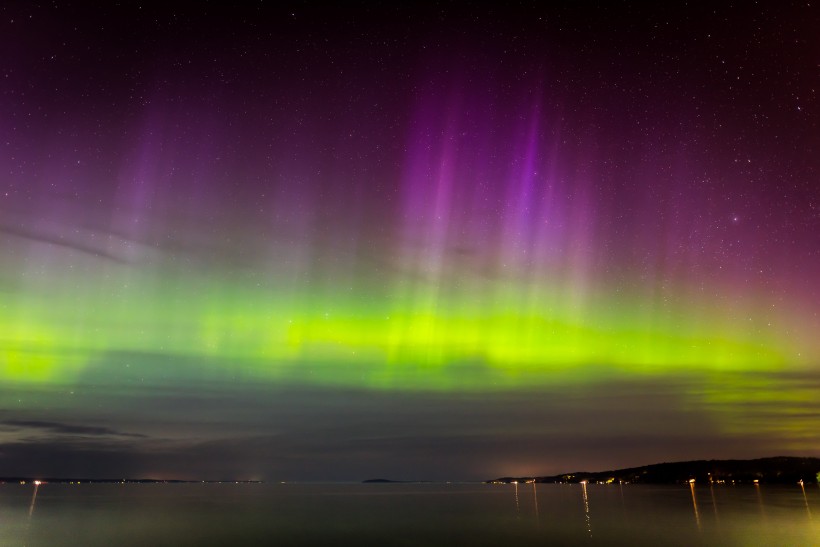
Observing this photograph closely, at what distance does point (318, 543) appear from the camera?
176 ft

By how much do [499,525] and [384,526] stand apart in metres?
13.6

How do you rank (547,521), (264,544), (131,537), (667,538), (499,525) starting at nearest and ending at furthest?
(264,544)
(667,538)
(131,537)
(499,525)
(547,521)

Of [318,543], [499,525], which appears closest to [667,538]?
[499,525]

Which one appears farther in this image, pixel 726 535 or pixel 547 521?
pixel 547 521

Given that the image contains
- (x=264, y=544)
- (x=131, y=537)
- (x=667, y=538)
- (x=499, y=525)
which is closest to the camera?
(x=264, y=544)

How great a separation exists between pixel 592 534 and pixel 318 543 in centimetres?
2694

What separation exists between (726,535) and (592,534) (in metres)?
12.5

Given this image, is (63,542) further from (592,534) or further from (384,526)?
(592,534)

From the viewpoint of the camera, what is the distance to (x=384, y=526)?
74750 mm

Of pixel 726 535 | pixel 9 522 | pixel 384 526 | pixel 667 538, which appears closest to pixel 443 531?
pixel 384 526

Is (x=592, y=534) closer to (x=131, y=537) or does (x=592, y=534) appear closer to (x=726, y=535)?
(x=726, y=535)

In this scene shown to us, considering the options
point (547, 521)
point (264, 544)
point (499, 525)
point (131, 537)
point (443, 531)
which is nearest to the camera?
point (264, 544)

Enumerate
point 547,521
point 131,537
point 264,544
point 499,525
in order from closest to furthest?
point 264,544 < point 131,537 < point 499,525 < point 547,521

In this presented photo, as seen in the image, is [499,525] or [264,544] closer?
[264,544]
